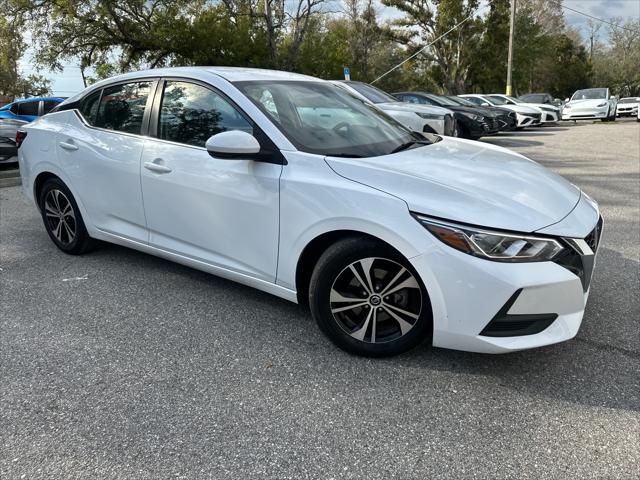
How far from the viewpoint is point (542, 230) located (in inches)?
98.2

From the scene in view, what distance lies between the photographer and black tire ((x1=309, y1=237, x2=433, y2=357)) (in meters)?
2.70

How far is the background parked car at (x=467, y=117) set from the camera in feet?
42.2

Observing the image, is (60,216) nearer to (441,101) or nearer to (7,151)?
(7,151)

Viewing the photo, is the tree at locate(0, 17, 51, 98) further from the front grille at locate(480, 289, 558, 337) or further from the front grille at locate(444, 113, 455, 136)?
the front grille at locate(480, 289, 558, 337)

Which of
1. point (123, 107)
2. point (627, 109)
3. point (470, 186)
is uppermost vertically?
point (627, 109)

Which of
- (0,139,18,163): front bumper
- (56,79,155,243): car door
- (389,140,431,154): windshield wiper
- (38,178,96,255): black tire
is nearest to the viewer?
(389,140,431,154): windshield wiper

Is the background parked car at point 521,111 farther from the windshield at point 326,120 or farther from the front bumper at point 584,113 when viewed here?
the windshield at point 326,120

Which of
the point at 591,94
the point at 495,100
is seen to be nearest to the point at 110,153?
the point at 495,100

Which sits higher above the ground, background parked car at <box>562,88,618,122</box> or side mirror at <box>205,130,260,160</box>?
background parked car at <box>562,88,618,122</box>

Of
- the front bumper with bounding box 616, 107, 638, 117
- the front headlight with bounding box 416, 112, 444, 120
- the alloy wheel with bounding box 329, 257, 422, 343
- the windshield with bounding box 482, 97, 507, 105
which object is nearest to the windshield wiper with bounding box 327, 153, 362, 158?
the alloy wheel with bounding box 329, 257, 422, 343

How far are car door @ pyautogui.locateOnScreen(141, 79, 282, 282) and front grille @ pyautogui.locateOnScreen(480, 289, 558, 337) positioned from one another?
4.14 ft

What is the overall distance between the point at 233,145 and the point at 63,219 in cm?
239

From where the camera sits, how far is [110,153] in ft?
12.9

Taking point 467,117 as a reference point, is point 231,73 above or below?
above
